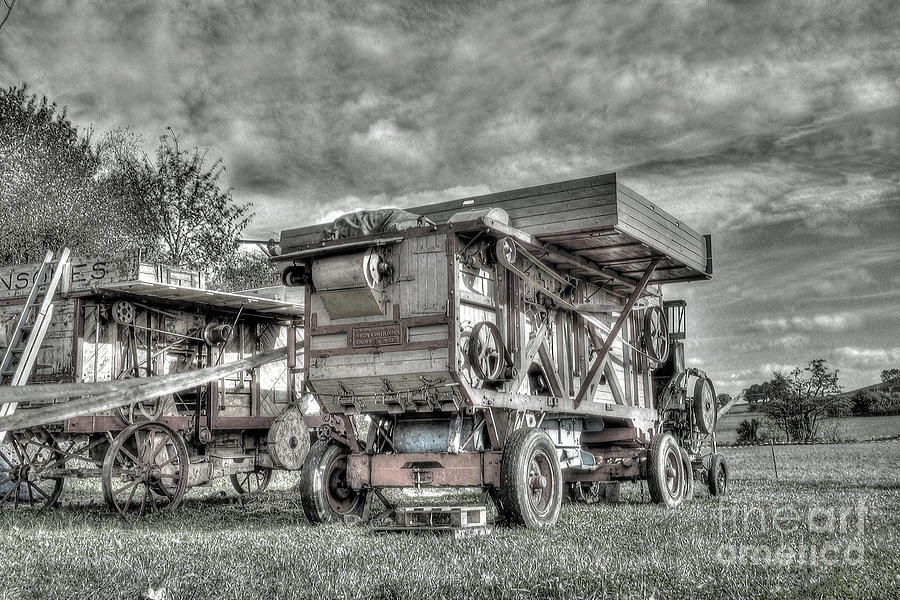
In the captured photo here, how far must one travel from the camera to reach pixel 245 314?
554 inches

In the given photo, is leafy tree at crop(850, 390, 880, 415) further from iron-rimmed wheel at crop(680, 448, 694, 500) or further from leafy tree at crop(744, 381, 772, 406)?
iron-rimmed wheel at crop(680, 448, 694, 500)

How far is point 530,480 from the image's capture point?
343 inches

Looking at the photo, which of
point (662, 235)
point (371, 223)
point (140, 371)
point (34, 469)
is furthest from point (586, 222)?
point (34, 469)

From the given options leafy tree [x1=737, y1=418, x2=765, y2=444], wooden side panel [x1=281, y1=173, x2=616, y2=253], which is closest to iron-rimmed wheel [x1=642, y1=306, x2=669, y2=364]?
wooden side panel [x1=281, y1=173, x2=616, y2=253]

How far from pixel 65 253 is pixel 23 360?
160 cm

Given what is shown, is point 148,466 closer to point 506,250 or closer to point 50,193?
point 506,250

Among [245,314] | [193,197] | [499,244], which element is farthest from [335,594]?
[193,197]

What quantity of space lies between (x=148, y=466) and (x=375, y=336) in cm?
403

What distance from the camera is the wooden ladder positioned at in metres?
10.6

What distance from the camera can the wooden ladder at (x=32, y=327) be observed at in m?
10.6

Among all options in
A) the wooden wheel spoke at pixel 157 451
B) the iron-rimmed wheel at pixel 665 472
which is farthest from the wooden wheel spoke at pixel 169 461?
the iron-rimmed wheel at pixel 665 472

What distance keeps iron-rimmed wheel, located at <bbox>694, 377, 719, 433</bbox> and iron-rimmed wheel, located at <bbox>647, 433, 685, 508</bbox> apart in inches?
79.6

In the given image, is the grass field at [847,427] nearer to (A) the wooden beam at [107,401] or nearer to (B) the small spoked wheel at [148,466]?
(B) the small spoked wheel at [148,466]

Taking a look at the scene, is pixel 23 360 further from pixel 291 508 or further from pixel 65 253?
pixel 291 508
